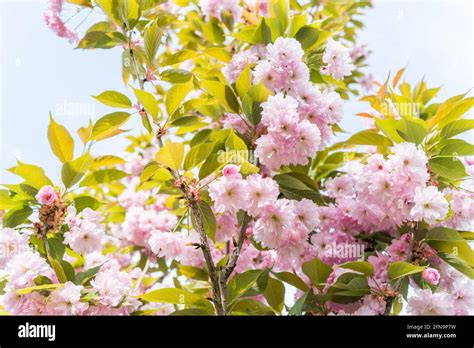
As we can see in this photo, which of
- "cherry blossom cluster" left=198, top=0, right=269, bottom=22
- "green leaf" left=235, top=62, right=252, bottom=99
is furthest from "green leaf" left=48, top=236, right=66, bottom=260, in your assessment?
"cherry blossom cluster" left=198, top=0, right=269, bottom=22

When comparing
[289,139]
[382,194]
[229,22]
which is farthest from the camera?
[229,22]

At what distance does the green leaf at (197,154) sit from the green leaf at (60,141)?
48cm

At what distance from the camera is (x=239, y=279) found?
1.68m

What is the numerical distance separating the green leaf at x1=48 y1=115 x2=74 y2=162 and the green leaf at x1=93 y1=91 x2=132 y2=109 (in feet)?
0.62

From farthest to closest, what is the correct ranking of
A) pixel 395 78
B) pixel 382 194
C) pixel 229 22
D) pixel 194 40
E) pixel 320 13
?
pixel 320 13 → pixel 194 40 → pixel 229 22 → pixel 395 78 → pixel 382 194

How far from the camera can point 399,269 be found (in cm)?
159

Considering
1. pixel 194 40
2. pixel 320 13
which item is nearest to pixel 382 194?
pixel 194 40

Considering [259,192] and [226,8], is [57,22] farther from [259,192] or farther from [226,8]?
[259,192]

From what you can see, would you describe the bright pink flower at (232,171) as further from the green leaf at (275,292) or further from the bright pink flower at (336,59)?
the bright pink flower at (336,59)

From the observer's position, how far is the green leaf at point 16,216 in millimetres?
1775

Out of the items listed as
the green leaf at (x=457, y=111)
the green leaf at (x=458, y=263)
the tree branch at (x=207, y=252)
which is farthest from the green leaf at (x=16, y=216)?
the green leaf at (x=457, y=111)

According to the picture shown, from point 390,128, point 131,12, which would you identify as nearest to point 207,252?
point 390,128
